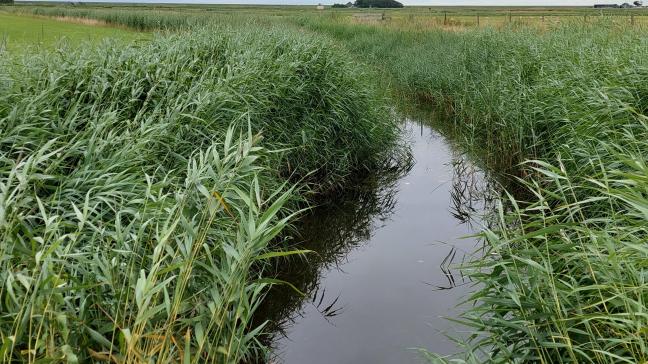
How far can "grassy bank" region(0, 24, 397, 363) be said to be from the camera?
2457 millimetres

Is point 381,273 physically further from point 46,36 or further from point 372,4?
point 372,4

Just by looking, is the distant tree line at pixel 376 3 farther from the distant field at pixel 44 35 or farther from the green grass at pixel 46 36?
the green grass at pixel 46 36

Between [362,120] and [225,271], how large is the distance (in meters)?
5.49

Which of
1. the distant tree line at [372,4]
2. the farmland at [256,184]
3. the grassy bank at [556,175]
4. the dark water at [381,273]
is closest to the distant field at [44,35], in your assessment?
the farmland at [256,184]


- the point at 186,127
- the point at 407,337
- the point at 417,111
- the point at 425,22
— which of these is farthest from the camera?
the point at 425,22

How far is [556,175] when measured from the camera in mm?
3047

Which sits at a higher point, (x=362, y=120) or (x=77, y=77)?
(x=77, y=77)

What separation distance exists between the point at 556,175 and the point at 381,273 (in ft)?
9.33

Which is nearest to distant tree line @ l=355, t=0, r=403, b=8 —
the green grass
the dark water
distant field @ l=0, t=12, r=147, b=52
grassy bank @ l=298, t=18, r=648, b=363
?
distant field @ l=0, t=12, r=147, b=52

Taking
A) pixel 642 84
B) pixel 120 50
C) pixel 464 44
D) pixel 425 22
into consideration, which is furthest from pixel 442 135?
pixel 425 22

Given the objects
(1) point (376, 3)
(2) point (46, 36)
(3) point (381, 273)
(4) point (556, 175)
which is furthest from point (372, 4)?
(4) point (556, 175)

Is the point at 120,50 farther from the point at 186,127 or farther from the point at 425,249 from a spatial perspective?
the point at 425,249

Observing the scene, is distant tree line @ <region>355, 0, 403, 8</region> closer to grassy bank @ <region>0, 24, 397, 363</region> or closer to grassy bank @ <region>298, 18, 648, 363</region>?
grassy bank @ <region>298, 18, 648, 363</region>

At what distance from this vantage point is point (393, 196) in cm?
787
